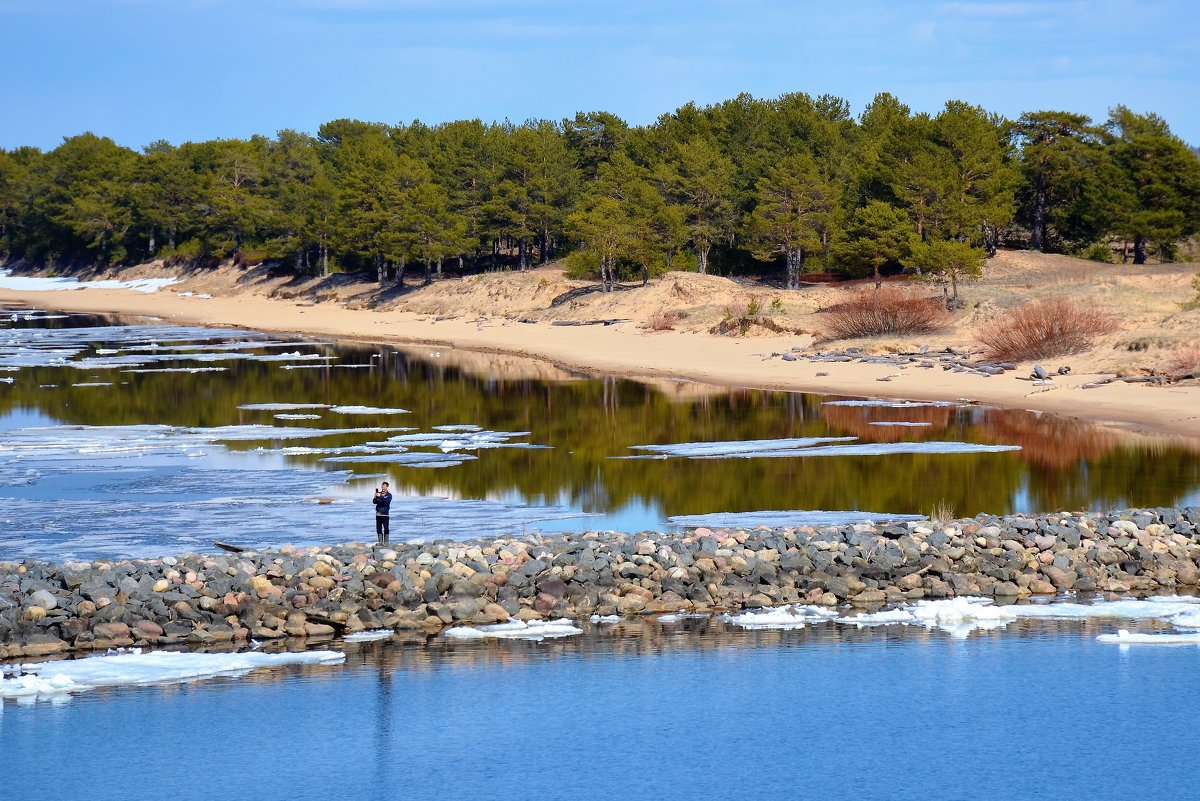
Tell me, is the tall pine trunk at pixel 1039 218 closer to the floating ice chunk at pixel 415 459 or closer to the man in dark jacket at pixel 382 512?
the floating ice chunk at pixel 415 459

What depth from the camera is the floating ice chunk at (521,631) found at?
59.9 ft

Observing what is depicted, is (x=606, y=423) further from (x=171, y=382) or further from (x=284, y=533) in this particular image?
(x=171, y=382)

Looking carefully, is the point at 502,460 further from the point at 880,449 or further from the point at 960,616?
the point at 960,616

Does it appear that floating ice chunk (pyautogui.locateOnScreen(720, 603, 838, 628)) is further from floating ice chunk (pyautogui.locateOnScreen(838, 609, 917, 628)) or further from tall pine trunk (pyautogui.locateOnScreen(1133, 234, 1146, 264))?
tall pine trunk (pyautogui.locateOnScreen(1133, 234, 1146, 264))

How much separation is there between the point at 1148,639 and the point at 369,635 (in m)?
9.99

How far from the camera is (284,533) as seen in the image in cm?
2270

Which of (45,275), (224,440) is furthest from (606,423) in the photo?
(45,275)

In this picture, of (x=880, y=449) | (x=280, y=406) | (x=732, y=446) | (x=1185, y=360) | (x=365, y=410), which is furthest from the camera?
(x=280, y=406)

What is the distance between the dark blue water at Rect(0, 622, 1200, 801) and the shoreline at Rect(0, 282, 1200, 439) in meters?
18.8

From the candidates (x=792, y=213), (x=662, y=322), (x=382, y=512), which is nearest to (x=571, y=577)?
(x=382, y=512)

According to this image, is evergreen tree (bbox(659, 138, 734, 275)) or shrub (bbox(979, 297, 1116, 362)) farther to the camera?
evergreen tree (bbox(659, 138, 734, 275))

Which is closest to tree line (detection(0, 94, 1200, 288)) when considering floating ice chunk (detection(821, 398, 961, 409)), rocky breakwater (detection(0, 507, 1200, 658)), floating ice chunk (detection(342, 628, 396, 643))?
floating ice chunk (detection(821, 398, 961, 409))

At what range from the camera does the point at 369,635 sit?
18312 mm

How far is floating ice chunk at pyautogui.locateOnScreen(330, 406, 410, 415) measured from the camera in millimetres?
40875
